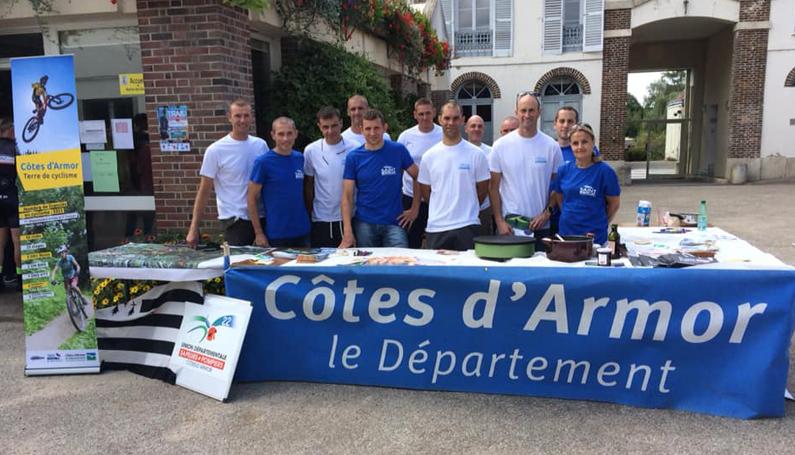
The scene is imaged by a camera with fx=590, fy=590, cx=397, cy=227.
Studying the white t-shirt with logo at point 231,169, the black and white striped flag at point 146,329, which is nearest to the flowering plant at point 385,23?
the white t-shirt with logo at point 231,169

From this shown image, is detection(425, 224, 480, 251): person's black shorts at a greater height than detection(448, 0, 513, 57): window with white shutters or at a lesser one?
lesser

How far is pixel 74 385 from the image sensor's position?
4043 millimetres

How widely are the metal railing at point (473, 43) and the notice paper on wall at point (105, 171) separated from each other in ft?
55.8

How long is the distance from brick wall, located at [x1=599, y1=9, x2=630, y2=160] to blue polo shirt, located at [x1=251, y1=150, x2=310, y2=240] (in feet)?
57.4

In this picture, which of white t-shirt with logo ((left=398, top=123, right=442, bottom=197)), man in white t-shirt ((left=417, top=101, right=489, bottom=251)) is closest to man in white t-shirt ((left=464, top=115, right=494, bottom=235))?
white t-shirt with logo ((left=398, top=123, right=442, bottom=197))

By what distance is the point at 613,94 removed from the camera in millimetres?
20422

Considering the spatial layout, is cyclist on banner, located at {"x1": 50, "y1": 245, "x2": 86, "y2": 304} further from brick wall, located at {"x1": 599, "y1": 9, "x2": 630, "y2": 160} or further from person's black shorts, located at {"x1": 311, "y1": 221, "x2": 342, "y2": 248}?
brick wall, located at {"x1": 599, "y1": 9, "x2": 630, "y2": 160}

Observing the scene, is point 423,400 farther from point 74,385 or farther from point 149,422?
point 74,385

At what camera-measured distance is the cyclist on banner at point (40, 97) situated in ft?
13.2

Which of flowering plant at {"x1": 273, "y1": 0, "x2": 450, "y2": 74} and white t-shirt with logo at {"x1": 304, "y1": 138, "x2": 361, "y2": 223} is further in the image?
flowering plant at {"x1": 273, "y1": 0, "x2": 450, "y2": 74}

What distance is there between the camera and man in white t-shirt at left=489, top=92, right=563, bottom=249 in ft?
15.2

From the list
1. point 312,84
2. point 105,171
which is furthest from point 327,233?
point 105,171

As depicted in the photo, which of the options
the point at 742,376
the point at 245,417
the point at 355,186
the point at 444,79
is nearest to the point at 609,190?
the point at 742,376

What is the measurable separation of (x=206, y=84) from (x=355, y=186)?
2.24 meters
